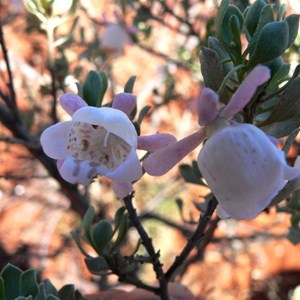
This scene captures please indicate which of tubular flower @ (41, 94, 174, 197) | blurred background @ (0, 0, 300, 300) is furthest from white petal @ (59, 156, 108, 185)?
blurred background @ (0, 0, 300, 300)

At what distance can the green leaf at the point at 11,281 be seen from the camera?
0.53 metres

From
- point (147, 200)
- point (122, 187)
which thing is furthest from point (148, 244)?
point (147, 200)

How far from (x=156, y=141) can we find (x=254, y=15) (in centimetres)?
14

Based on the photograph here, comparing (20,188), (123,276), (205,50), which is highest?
(205,50)

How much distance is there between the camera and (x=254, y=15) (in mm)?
451

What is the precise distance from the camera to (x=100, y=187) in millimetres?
1833

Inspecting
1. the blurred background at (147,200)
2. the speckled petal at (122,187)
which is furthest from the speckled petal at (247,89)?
the blurred background at (147,200)

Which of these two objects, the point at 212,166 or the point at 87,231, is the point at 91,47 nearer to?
the point at 87,231

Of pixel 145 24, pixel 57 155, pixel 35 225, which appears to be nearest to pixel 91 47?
pixel 145 24

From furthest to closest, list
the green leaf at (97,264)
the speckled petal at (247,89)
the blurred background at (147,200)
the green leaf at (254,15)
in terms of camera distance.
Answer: the blurred background at (147,200)
the green leaf at (97,264)
the green leaf at (254,15)
the speckled petal at (247,89)

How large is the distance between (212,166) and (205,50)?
9 centimetres

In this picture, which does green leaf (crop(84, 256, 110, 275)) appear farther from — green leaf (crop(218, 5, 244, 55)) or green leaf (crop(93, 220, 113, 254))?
green leaf (crop(218, 5, 244, 55))

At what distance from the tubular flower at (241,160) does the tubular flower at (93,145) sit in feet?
0.19

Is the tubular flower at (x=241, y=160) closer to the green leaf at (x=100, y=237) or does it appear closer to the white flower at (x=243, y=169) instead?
the white flower at (x=243, y=169)
